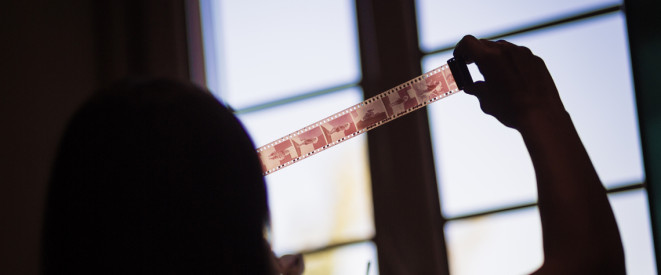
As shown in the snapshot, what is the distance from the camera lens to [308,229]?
5.99 feet

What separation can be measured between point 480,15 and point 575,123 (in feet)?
1.15

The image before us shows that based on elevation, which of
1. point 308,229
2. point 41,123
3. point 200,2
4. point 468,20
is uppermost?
point 200,2

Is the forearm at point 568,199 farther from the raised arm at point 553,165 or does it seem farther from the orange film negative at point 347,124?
the orange film negative at point 347,124

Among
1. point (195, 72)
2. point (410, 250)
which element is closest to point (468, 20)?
point (410, 250)

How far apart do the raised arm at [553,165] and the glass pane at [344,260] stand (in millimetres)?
1205

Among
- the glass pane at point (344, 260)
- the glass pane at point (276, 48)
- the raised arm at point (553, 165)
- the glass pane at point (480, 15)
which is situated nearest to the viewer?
the raised arm at point (553, 165)

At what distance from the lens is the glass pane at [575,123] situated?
1484 mm

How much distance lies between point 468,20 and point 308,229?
651mm

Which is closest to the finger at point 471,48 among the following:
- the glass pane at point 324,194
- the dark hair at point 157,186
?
the dark hair at point 157,186

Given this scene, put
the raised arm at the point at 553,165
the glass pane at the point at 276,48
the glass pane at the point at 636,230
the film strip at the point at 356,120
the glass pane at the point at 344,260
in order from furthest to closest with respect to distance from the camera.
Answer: the glass pane at the point at 276,48 < the glass pane at the point at 344,260 < the glass pane at the point at 636,230 < the film strip at the point at 356,120 < the raised arm at the point at 553,165

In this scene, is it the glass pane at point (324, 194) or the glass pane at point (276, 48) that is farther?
the glass pane at point (276, 48)

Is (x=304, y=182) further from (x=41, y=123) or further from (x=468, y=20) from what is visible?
(x=41, y=123)

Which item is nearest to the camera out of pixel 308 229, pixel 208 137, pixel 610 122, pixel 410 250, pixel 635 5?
pixel 208 137

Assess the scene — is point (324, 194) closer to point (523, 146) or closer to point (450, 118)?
point (450, 118)
